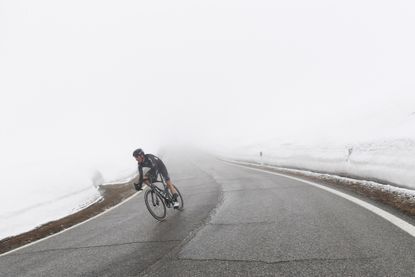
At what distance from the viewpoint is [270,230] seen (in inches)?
215

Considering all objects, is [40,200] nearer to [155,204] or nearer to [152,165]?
[152,165]

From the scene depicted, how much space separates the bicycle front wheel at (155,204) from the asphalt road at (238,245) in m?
0.20

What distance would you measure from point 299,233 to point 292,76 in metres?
93.2

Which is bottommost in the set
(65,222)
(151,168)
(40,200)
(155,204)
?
(65,222)

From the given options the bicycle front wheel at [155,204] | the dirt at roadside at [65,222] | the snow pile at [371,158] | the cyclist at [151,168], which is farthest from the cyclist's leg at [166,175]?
the snow pile at [371,158]

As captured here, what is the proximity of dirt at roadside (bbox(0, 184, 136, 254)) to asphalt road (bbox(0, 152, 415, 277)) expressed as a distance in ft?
2.65

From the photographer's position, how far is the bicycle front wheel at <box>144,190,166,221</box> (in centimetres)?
770

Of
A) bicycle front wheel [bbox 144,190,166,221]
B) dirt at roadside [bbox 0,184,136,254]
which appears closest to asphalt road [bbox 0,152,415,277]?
bicycle front wheel [bbox 144,190,166,221]

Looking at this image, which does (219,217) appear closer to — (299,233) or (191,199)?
(299,233)

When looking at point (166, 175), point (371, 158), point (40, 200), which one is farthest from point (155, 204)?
point (40, 200)

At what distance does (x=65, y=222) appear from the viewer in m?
8.95

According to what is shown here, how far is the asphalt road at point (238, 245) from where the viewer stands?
386 centimetres

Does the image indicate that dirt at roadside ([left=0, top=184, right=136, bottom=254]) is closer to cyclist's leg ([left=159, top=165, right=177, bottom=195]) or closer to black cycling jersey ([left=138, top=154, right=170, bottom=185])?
black cycling jersey ([left=138, top=154, right=170, bottom=185])

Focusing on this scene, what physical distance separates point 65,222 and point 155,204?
9.19 ft
